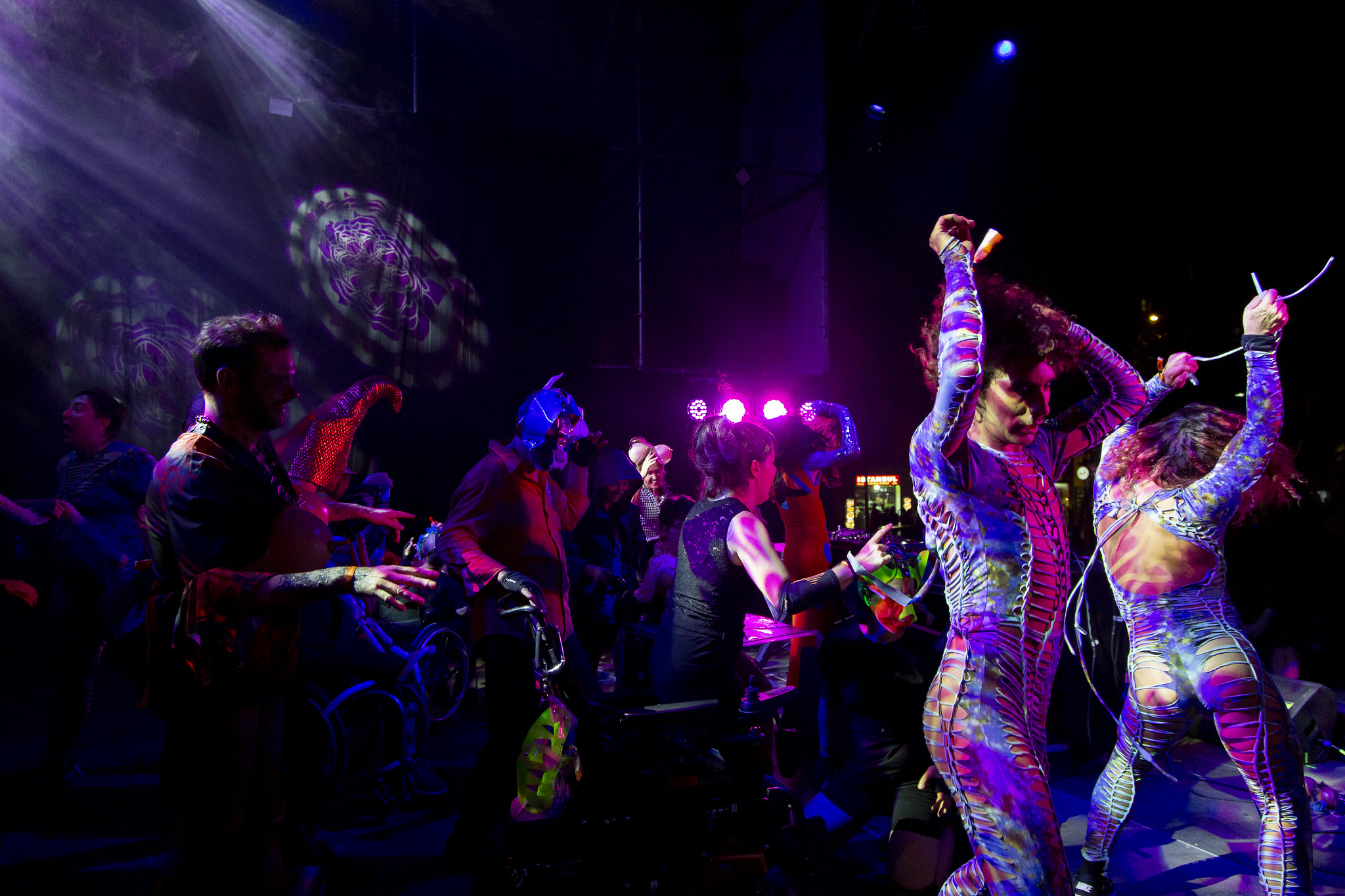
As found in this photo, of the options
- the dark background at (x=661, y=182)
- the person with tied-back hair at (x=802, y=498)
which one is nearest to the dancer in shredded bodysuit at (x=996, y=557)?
the person with tied-back hair at (x=802, y=498)

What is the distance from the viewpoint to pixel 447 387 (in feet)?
25.8

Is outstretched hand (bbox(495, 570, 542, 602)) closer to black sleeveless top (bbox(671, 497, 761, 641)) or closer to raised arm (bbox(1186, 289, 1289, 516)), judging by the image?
black sleeveless top (bbox(671, 497, 761, 641))

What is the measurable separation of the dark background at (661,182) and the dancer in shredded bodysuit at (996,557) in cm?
551

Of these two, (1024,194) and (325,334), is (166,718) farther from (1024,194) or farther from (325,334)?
(1024,194)

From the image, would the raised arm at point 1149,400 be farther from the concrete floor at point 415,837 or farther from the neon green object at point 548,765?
the neon green object at point 548,765

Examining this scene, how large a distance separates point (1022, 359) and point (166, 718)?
2.34 meters

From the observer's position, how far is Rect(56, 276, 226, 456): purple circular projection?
22.2 feet

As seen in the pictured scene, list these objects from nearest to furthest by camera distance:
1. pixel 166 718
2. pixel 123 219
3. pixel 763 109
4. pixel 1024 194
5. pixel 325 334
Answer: pixel 166 718, pixel 123 219, pixel 325 334, pixel 1024 194, pixel 763 109

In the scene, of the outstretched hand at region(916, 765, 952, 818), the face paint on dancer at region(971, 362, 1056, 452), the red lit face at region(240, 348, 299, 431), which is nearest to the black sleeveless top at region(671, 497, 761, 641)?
the outstretched hand at region(916, 765, 952, 818)

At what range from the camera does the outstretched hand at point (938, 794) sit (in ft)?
8.05

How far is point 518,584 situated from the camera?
2.69 metres

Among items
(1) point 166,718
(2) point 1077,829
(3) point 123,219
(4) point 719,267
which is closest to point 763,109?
(4) point 719,267

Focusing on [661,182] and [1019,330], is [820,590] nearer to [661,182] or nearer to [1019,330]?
[1019,330]

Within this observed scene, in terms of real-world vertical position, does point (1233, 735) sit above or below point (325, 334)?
below
